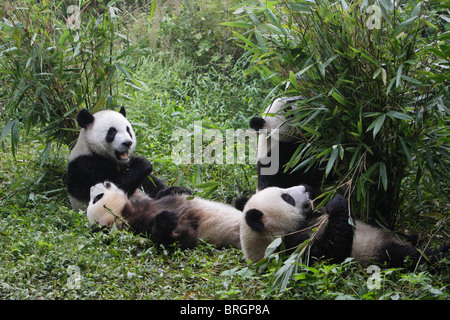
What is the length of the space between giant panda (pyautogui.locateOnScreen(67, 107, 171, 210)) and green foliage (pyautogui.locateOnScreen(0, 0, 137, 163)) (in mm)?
289

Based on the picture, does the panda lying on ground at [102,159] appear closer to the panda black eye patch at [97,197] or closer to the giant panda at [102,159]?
the giant panda at [102,159]

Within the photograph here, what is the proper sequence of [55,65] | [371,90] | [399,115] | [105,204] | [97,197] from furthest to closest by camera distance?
[55,65] < [97,197] < [105,204] < [371,90] < [399,115]

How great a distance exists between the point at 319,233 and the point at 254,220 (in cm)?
51

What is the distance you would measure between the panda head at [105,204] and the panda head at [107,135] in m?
0.48

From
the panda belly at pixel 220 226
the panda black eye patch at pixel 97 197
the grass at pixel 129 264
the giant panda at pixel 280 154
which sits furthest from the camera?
the panda black eye patch at pixel 97 197

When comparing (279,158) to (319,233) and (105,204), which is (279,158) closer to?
(319,233)

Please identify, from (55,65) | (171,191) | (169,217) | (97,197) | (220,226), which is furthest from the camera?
(55,65)

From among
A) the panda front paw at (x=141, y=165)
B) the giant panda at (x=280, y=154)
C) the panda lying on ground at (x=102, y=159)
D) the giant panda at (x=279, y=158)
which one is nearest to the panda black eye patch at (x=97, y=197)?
the panda lying on ground at (x=102, y=159)

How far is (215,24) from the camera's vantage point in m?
10.1

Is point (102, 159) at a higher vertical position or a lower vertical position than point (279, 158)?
lower

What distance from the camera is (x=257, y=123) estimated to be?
17.2ft

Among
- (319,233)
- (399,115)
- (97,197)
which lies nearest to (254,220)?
(319,233)

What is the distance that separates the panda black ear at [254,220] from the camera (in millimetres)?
4109
